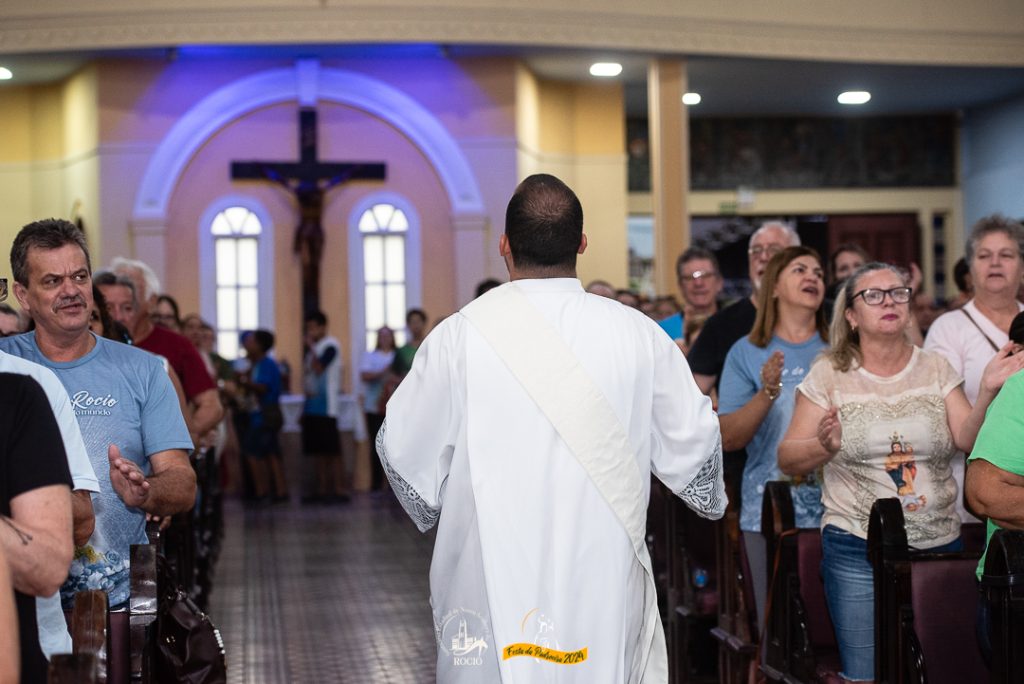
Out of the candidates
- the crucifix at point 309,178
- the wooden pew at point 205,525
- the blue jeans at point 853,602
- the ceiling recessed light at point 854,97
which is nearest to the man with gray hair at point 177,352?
the wooden pew at point 205,525

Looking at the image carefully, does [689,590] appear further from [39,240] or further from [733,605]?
[39,240]

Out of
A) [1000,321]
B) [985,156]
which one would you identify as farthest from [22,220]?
[985,156]

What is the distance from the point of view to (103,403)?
4.00 metres

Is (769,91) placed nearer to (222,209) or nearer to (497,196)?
(497,196)

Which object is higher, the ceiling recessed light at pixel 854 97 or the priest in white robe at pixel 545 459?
the ceiling recessed light at pixel 854 97

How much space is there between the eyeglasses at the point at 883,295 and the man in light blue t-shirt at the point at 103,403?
7.23ft

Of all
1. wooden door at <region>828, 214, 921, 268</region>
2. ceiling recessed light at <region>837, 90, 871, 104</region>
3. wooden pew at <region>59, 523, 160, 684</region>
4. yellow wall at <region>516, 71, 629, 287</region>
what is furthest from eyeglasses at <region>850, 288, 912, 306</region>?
wooden door at <region>828, 214, 921, 268</region>

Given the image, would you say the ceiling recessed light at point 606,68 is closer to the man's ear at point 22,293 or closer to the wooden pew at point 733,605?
the wooden pew at point 733,605

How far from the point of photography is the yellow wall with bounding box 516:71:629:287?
1612 cm

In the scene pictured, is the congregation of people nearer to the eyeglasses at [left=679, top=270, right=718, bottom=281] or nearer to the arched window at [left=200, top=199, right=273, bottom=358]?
the eyeglasses at [left=679, top=270, right=718, bottom=281]

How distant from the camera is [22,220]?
5.05m

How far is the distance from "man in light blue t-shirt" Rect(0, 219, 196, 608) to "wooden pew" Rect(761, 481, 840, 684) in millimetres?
1950

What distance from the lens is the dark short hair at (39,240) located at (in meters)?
3.89

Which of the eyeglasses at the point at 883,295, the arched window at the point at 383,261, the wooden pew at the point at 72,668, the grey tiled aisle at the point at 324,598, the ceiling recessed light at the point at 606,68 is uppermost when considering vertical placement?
the ceiling recessed light at the point at 606,68
